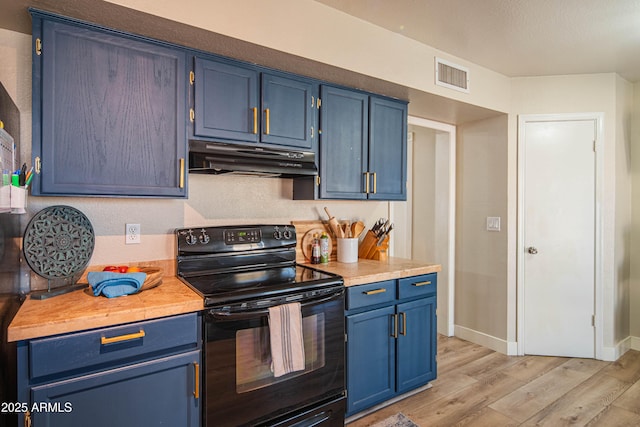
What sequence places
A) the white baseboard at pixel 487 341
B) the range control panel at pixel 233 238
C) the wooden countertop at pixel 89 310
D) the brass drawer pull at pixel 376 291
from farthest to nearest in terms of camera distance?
1. the white baseboard at pixel 487 341
2. the brass drawer pull at pixel 376 291
3. the range control panel at pixel 233 238
4. the wooden countertop at pixel 89 310

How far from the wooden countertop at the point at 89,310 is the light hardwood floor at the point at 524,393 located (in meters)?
1.41

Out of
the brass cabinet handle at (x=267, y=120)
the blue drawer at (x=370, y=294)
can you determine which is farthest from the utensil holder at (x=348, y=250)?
the brass cabinet handle at (x=267, y=120)

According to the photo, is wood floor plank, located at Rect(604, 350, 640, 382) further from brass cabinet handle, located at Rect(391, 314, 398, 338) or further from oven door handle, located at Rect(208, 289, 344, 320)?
oven door handle, located at Rect(208, 289, 344, 320)

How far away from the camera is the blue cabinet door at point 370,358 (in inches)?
87.4

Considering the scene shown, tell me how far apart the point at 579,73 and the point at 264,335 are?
353 centimetres

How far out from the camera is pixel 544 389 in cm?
273

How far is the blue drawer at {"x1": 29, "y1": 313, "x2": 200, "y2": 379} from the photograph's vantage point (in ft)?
4.39

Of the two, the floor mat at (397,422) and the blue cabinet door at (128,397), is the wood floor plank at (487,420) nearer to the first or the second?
the floor mat at (397,422)

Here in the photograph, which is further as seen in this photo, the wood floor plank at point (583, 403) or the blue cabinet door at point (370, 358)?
the wood floor plank at point (583, 403)

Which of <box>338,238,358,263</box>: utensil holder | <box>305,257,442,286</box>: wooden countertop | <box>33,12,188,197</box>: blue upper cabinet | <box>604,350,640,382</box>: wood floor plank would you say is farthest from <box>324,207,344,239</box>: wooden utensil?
<box>604,350,640,382</box>: wood floor plank

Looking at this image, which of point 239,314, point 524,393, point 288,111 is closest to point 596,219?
point 524,393

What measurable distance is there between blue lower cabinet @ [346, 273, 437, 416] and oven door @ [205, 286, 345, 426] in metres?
0.12

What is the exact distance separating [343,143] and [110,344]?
72.2 inches

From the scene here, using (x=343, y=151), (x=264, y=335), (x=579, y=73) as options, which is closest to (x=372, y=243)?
(x=343, y=151)
